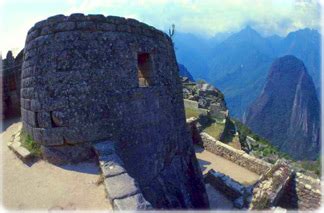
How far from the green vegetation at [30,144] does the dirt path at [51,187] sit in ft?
0.86

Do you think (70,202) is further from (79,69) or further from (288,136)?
(288,136)

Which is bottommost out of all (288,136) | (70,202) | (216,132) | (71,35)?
(288,136)

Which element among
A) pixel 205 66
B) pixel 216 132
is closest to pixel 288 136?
pixel 216 132

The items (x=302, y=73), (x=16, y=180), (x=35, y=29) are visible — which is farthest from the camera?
(x=302, y=73)

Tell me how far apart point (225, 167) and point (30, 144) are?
31.9ft

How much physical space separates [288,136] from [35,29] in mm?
79124

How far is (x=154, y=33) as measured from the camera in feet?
25.5

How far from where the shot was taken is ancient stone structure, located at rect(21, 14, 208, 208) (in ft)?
19.5

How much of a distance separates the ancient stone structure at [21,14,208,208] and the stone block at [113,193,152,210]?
2012 mm

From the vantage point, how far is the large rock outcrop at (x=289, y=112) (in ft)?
233

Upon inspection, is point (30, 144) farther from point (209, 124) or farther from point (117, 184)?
point (209, 124)

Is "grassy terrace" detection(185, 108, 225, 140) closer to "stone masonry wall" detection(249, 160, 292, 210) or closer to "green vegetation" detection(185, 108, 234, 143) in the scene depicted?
"green vegetation" detection(185, 108, 234, 143)

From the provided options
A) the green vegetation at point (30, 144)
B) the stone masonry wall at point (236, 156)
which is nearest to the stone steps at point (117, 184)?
the green vegetation at point (30, 144)

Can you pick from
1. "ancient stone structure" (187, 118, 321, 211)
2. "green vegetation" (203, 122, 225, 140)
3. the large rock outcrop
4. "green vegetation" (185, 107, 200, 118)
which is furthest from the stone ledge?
the large rock outcrop
